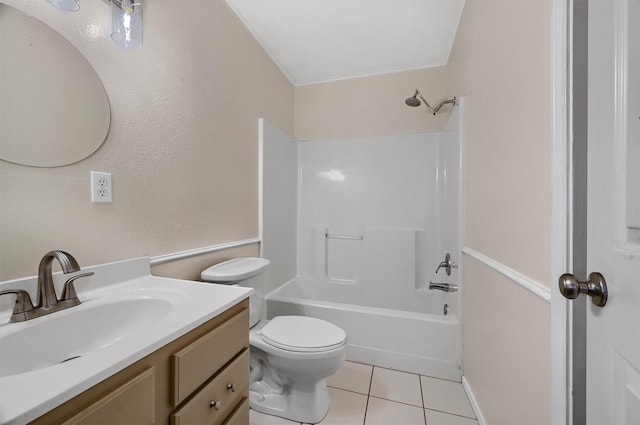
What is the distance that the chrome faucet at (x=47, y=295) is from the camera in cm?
64

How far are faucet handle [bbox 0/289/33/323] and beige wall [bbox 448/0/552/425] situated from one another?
1.44 m

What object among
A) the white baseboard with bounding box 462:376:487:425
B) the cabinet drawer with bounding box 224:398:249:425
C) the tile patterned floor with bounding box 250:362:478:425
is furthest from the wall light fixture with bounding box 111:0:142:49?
the white baseboard with bounding box 462:376:487:425

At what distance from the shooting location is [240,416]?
853 mm

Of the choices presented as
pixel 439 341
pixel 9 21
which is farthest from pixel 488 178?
pixel 9 21

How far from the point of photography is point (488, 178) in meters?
1.18

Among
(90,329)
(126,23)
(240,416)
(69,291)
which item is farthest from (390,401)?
(126,23)

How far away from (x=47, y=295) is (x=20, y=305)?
0.17 ft

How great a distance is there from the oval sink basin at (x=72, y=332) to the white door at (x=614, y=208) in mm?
1128

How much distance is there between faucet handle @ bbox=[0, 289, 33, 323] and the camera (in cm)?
63

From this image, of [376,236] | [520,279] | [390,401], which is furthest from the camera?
[376,236]

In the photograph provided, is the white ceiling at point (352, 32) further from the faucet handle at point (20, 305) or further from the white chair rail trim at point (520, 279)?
the faucet handle at point (20, 305)

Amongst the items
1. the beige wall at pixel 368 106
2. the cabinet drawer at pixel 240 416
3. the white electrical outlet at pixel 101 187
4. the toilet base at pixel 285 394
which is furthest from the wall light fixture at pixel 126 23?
the beige wall at pixel 368 106

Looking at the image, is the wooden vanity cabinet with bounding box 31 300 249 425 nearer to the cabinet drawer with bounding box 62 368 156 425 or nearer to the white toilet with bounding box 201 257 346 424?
the cabinet drawer with bounding box 62 368 156 425

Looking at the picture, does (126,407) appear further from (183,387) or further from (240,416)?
(240,416)
